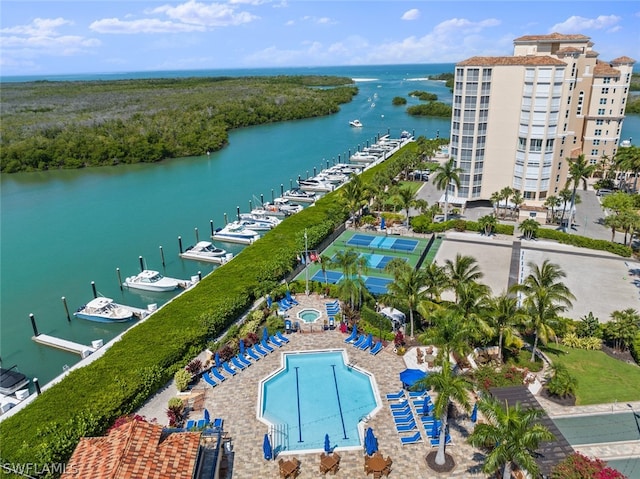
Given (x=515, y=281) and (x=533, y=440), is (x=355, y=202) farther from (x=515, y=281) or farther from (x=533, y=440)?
(x=533, y=440)

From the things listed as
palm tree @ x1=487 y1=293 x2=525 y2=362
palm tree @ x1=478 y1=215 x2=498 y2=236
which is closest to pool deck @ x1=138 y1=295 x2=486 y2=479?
palm tree @ x1=487 y1=293 x2=525 y2=362

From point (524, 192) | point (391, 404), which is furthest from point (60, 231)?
point (524, 192)

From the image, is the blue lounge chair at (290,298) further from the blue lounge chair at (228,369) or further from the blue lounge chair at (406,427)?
the blue lounge chair at (406,427)

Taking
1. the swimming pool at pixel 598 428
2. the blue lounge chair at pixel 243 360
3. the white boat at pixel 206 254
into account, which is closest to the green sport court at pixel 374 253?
the white boat at pixel 206 254

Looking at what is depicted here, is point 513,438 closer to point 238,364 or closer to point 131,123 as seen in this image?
point 238,364

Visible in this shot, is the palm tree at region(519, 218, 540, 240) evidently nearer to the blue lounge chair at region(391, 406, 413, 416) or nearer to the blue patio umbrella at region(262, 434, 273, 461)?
the blue lounge chair at region(391, 406, 413, 416)

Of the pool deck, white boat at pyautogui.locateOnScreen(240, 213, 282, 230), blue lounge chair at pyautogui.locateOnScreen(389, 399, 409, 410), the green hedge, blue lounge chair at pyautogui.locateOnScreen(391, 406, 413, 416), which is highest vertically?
the green hedge

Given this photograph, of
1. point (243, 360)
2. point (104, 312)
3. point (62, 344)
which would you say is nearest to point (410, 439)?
point (243, 360)
